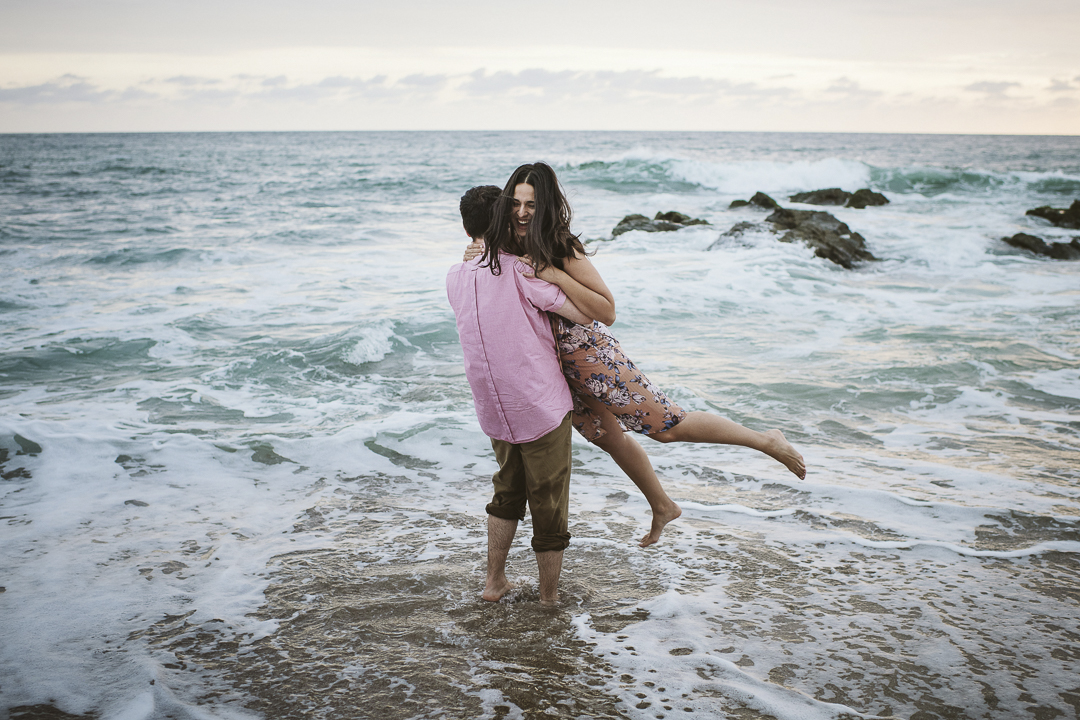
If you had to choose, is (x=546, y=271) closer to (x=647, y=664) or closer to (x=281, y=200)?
(x=647, y=664)

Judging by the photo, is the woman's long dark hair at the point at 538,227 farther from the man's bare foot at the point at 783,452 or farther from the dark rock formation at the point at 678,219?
the dark rock formation at the point at 678,219

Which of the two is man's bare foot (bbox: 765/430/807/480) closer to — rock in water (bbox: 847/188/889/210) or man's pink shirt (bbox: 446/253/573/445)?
man's pink shirt (bbox: 446/253/573/445)

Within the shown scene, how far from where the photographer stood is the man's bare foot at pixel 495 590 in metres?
3.34

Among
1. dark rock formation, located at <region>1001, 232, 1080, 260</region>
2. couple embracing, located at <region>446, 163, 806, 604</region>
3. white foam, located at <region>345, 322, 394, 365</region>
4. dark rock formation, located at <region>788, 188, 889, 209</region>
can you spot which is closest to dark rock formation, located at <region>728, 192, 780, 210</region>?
dark rock formation, located at <region>788, 188, 889, 209</region>

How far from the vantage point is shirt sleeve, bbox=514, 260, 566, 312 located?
281 cm

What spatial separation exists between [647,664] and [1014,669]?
136cm

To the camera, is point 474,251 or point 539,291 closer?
point 539,291

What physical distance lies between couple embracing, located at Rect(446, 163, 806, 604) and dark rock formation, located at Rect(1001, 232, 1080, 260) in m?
16.1

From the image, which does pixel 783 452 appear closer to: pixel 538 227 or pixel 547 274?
pixel 547 274

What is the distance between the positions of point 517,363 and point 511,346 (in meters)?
0.07

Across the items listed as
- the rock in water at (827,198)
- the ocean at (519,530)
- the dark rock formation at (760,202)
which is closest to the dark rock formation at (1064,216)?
the rock in water at (827,198)

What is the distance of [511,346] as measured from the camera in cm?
286

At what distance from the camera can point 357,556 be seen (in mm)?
3803

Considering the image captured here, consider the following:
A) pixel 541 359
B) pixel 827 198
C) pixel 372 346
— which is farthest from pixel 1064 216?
pixel 541 359
